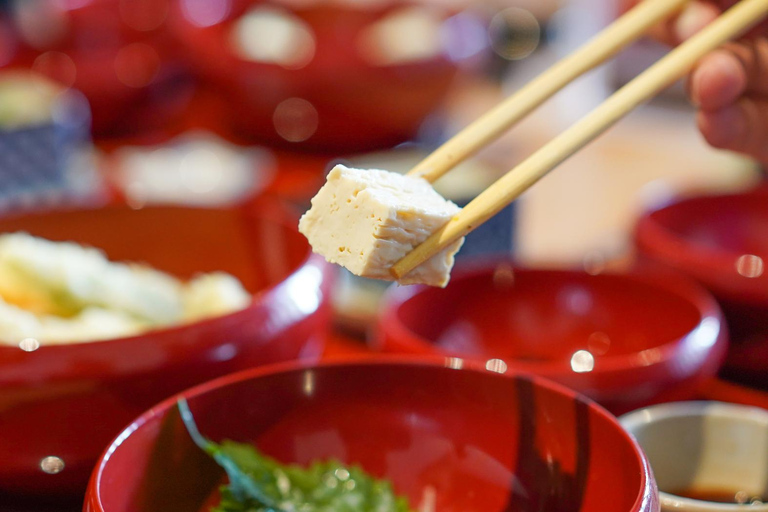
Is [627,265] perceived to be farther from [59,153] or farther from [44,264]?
[59,153]

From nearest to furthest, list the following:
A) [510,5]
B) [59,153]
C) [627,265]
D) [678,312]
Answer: [678,312]
[627,265]
[59,153]
[510,5]

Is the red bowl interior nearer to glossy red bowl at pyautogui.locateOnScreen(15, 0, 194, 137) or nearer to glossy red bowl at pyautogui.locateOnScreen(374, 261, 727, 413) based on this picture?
glossy red bowl at pyautogui.locateOnScreen(374, 261, 727, 413)

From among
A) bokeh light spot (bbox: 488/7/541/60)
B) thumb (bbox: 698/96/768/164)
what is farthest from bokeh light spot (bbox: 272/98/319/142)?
thumb (bbox: 698/96/768/164)

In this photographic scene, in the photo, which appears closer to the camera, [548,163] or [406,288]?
[548,163]

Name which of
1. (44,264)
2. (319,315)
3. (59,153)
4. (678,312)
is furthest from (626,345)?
(59,153)

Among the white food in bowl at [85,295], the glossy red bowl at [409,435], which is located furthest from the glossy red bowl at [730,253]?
the white food in bowl at [85,295]

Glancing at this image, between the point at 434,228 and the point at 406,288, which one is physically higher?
the point at 434,228

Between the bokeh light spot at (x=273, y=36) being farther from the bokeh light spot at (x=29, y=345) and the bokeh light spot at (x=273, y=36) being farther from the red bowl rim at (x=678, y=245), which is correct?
the bokeh light spot at (x=29, y=345)

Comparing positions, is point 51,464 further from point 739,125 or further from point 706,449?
point 739,125

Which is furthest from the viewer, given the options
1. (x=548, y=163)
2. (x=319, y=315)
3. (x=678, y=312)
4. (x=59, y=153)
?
(x=59, y=153)
